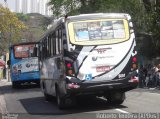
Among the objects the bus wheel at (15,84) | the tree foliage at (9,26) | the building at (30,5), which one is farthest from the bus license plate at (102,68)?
the building at (30,5)

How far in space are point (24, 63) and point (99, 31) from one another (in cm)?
1941

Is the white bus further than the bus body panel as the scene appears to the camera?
No

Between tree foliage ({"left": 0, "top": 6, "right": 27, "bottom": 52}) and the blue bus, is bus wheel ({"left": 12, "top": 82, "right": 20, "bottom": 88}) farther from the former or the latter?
tree foliage ({"left": 0, "top": 6, "right": 27, "bottom": 52})

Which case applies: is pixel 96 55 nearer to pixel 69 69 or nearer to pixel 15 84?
pixel 69 69

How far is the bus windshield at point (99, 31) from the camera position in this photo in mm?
15461

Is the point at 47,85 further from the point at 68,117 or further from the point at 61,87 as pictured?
the point at 68,117

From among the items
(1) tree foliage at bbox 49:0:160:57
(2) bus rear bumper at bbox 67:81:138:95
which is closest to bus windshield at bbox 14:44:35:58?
(1) tree foliage at bbox 49:0:160:57

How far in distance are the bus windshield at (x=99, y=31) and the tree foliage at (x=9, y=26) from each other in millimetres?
60591

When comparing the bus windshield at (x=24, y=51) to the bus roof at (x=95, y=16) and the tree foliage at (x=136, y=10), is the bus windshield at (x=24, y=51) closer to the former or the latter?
the tree foliage at (x=136, y=10)

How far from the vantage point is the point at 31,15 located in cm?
11844

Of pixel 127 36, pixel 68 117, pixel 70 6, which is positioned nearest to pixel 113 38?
pixel 127 36

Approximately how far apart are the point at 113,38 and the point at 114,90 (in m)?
1.73

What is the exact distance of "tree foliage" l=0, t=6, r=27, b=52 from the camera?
75.2 metres

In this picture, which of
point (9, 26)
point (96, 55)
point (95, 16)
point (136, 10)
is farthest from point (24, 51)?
point (9, 26)
